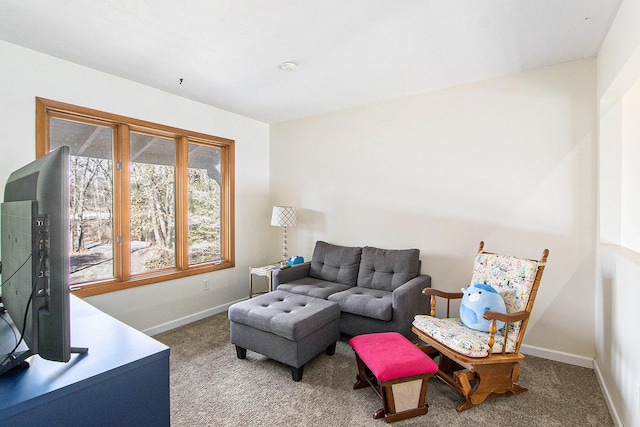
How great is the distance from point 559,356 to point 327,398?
2024 mm

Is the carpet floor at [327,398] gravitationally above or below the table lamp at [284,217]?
below

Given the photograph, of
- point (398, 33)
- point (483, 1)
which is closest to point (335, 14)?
point (398, 33)

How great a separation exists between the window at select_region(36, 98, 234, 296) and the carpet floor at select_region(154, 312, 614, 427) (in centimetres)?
114

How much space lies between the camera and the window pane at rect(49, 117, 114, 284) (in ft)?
9.23

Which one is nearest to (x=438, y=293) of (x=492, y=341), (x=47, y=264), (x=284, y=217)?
(x=492, y=341)

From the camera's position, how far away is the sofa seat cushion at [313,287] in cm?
312

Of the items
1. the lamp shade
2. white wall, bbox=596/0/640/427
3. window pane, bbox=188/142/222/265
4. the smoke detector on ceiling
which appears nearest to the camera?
white wall, bbox=596/0/640/427

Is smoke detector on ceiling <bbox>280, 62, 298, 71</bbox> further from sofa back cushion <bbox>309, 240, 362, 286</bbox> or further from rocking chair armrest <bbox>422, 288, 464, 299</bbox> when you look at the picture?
rocking chair armrest <bbox>422, 288, 464, 299</bbox>

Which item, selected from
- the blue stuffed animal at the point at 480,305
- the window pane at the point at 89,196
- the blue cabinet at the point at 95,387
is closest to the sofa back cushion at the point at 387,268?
the blue stuffed animal at the point at 480,305

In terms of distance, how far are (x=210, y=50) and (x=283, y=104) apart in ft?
4.41

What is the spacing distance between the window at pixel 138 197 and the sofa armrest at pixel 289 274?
91 centimetres

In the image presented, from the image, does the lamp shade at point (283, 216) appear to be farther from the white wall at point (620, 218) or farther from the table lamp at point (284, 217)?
the white wall at point (620, 218)

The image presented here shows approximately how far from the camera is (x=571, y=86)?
2.60 meters

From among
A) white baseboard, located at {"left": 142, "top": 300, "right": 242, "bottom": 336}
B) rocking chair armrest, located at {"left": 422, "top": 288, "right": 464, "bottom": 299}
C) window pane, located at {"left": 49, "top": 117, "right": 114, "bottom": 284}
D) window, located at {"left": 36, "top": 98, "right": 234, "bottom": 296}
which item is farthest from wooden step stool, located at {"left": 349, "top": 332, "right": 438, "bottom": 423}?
window pane, located at {"left": 49, "top": 117, "right": 114, "bottom": 284}
